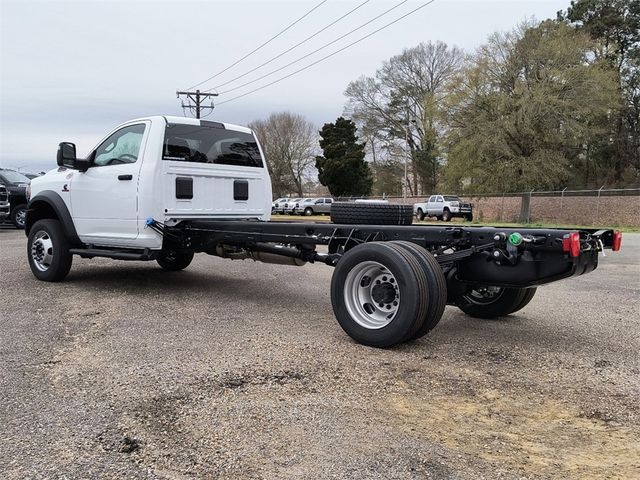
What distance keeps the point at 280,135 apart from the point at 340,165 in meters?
14.0

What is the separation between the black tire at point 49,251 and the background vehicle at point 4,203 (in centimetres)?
1183

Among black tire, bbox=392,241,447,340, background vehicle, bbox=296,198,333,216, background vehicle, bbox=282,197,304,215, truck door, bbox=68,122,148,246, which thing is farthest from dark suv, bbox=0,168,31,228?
background vehicle, bbox=282,197,304,215

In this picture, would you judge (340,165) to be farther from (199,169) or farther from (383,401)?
(383,401)

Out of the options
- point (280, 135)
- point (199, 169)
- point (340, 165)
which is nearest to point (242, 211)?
point (199, 169)

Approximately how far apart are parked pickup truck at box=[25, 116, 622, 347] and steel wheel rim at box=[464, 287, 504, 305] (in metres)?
0.01

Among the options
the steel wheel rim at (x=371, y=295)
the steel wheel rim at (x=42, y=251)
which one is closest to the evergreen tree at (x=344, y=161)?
the steel wheel rim at (x=42, y=251)

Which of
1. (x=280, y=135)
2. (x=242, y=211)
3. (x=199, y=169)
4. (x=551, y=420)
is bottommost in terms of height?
(x=551, y=420)

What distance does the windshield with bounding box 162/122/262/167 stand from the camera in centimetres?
728

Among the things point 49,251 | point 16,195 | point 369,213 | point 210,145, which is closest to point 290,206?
point 16,195

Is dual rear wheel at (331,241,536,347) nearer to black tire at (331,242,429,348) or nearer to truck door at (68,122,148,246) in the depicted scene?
black tire at (331,242,429,348)

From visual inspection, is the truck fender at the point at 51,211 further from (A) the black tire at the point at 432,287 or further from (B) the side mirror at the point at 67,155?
(A) the black tire at the point at 432,287

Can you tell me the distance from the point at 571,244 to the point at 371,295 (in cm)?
170

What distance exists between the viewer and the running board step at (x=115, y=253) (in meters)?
7.09

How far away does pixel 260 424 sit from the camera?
3312mm
